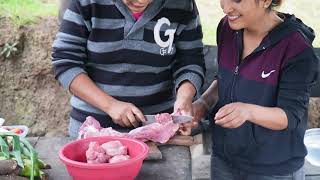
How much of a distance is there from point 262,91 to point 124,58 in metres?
0.59

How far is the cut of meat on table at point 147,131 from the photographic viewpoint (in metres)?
1.88

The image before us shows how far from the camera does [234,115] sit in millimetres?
1789

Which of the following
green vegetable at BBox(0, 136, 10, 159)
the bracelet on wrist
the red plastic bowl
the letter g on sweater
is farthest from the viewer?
the bracelet on wrist

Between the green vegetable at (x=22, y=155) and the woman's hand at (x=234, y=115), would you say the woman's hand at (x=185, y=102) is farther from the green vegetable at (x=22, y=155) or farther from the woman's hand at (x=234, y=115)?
the green vegetable at (x=22, y=155)

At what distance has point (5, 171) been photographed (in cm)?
151

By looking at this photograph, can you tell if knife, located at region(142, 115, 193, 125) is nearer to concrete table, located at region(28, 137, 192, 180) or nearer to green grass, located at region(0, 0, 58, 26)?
concrete table, located at region(28, 137, 192, 180)

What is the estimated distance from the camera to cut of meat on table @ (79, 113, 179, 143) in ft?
6.16

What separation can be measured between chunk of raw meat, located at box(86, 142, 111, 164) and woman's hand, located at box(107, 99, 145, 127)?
0.33 metres

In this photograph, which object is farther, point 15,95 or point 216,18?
point 216,18

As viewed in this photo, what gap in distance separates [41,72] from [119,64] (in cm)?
240

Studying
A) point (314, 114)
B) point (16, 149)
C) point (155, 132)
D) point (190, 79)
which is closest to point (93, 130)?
point (155, 132)

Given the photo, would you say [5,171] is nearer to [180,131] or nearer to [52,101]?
[180,131]

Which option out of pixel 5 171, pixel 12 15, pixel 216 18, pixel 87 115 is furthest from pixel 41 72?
pixel 5 171

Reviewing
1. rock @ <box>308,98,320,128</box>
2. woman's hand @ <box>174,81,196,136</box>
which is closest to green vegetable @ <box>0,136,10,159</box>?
woman's hand @ <box>174,81,196,136</box>
